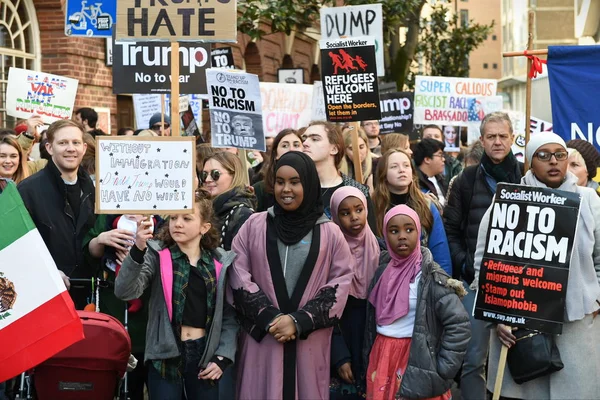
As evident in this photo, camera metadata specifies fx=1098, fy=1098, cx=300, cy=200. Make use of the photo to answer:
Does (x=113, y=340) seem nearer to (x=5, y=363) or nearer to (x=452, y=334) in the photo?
(x=5, y=363)

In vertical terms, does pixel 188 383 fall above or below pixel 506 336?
below

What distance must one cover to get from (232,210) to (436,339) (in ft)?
5.67

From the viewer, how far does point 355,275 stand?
262 inches

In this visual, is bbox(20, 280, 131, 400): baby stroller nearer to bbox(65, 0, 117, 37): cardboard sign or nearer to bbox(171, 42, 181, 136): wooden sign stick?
bbox(171, 42, 181, 136): wooden sign stick

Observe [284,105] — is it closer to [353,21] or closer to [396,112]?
[396,112]

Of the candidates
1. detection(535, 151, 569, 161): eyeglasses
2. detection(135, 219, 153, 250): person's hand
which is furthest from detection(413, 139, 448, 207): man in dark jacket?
detection(135, 219, 153, 250): person's hand

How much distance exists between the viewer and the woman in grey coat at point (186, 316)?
20.1 ft

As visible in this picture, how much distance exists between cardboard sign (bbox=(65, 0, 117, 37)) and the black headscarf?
6651mm

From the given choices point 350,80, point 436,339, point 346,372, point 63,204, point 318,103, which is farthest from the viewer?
point 318,103

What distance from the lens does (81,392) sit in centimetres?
608

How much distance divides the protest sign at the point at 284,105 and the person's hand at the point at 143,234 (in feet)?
26.8

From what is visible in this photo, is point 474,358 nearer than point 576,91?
Yes

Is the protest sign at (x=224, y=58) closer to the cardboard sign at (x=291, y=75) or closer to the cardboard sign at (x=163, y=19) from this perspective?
the cardboard sign at (x=291, y=75)

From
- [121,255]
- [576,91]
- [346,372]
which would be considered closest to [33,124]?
[121,255]
